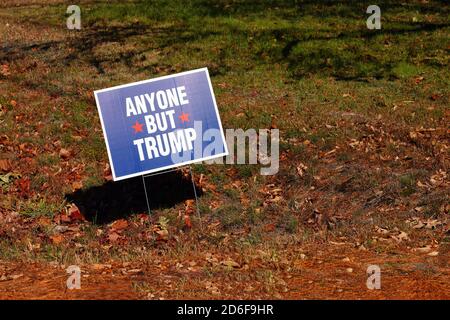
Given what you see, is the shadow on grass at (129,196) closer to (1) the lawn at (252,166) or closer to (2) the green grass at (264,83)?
(1) the lawn at (252,166)

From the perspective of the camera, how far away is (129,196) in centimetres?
1195

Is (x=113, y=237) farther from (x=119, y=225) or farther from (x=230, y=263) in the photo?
(x=230, y=263)

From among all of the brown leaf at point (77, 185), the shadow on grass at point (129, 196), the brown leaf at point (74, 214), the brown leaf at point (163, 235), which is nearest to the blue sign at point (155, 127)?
the brown leaf at point (163, 235)

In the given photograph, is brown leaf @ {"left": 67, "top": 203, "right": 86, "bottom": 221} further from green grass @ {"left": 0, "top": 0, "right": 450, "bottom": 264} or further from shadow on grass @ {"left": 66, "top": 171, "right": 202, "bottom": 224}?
green grass @ {"left": 0, "top": 0, "right": 450, "bottom": 264}

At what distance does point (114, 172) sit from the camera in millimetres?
9898

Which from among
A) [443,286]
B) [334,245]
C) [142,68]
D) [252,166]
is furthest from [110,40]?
[443,286]

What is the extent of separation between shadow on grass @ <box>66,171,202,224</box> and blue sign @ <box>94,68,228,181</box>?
5.30ft

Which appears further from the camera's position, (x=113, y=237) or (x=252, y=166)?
(x=252, y=166)

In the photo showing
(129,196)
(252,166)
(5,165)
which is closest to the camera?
(129,196)

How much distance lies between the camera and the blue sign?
10023 millimetres

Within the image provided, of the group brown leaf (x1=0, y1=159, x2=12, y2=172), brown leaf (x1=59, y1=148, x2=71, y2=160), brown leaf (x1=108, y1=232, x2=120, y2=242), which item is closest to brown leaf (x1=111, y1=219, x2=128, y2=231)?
brown leaf (x1=108, y1=232, x2=120, y2=242)

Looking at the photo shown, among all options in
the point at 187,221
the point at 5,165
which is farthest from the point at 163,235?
the point at 5,165

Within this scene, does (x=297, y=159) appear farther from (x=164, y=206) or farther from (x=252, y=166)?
(x=164, y=206)

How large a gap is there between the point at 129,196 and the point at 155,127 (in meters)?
2.22
